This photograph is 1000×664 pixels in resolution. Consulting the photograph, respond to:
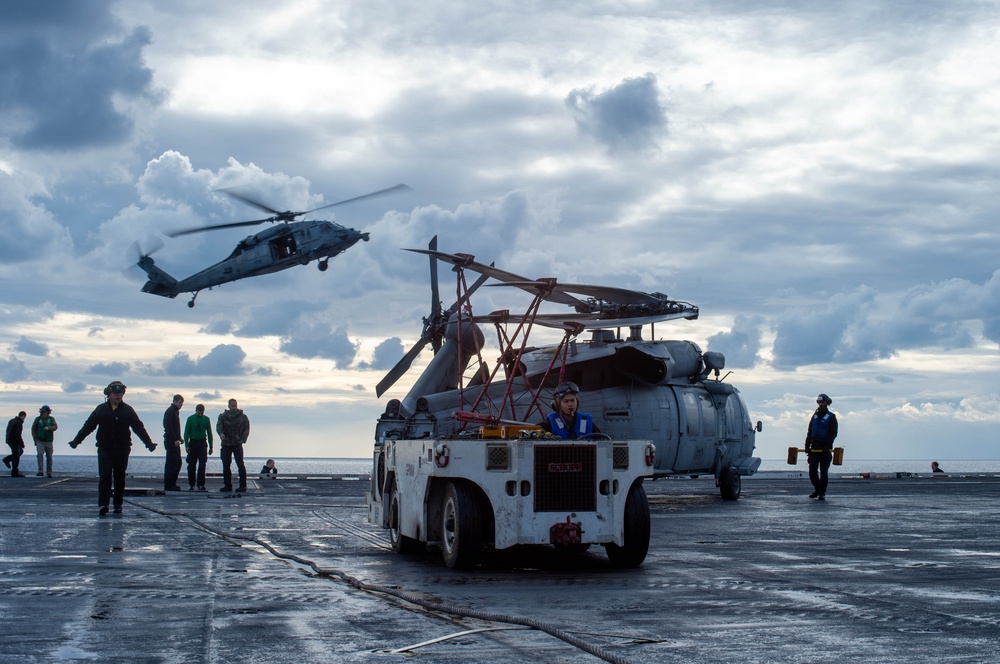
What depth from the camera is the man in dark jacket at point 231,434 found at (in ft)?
90.5

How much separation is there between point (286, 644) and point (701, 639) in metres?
2.43

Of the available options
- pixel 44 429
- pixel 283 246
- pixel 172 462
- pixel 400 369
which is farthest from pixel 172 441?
pixel 283 246

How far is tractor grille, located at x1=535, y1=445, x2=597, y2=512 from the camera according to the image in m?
11.4

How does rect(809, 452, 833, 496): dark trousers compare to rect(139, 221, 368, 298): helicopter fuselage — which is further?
rect(139, 221, 368, 298): helicopter fuselage

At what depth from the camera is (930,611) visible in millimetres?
8344

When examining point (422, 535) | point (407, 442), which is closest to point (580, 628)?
point (422, 535)

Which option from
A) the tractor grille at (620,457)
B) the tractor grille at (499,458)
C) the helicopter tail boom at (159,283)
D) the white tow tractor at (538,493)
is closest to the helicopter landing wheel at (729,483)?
the white tow tractor at (538,493)

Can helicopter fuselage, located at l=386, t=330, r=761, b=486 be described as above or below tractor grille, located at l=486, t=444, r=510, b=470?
above

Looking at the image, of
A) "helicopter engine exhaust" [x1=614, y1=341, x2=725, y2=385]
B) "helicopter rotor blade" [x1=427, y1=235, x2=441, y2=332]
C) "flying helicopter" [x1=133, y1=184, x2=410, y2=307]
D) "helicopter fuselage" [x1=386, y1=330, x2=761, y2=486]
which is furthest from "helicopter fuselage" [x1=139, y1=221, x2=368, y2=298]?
"helicopter engine exhaust" [x1=614, y1=341, x2=725, y2=385]

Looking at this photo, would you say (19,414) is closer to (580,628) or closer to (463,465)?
(463,465)

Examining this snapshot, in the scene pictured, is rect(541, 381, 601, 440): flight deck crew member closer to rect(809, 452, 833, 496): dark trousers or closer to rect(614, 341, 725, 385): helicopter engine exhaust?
rect(614, 341, 725, 385): helicopter engine exhaust

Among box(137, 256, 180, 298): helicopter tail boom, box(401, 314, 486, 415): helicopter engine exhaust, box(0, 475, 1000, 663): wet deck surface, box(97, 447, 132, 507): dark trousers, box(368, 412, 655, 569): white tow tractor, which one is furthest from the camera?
box(137, 256, 180, 298): helicopter tail boom

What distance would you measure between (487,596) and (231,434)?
1941 centimetres

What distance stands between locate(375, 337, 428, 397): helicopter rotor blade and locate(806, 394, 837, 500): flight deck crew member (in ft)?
35.7
